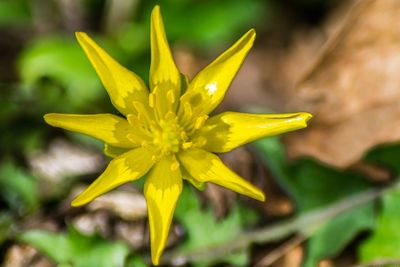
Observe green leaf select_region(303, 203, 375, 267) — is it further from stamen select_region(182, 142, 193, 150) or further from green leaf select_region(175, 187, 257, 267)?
stamen select_region(182, 142, 193, 150)

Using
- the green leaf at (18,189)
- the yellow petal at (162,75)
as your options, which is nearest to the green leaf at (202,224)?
the yellow petal at (162,75)

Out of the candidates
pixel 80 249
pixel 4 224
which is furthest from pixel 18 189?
pixel 80 249

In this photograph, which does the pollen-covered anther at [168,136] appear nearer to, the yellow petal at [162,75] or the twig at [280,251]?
the yellow petal at [162,75]

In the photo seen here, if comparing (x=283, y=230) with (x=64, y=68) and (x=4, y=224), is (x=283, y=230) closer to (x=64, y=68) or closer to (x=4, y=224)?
(x=4, y=224)

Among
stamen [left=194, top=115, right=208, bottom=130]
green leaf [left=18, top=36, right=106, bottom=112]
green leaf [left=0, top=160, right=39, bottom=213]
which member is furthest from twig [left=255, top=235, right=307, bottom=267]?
green leaf [left=18, top=36, right=106, bottom=112]

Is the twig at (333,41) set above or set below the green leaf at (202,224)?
above

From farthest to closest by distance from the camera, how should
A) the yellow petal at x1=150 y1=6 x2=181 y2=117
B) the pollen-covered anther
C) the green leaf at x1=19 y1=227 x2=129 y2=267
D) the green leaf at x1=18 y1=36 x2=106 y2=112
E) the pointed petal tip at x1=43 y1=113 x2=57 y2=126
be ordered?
1. the green leaf at x1=18 y1=36 x2=106 y2=112
2. the green leaf at x1=19 y1=227 x2=129 y2=267
3. the pollen-covered anther
4. the yellow petal at x1=150 y1=6 x2=181 y2=117
5. the pointed petal tip at x1=43 y1=113 x2=57 y2=126
